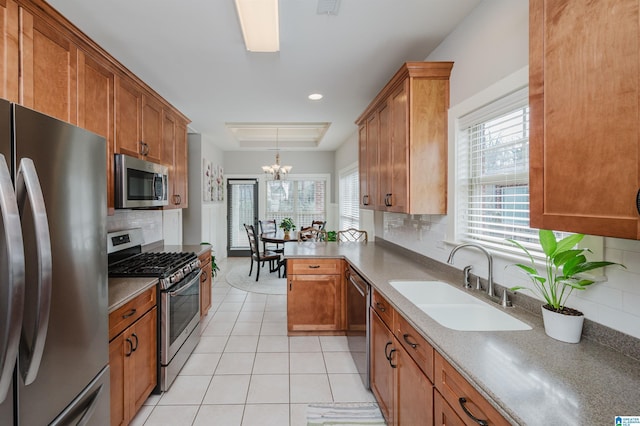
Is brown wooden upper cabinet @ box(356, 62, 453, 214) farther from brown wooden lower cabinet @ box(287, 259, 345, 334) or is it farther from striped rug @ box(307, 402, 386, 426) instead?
striped rug @ box(307, 402, 386, 426)

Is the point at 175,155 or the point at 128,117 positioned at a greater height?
the point at 128,117

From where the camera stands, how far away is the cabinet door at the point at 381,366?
1769 millimetres

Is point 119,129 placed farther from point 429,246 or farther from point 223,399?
point 429,246

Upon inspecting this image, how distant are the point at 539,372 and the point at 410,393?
643 mm

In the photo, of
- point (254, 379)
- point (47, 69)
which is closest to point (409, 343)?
point (254, 379)

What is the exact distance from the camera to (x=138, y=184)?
2.54 m

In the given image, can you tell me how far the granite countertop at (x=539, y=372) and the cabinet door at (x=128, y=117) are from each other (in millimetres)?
2473

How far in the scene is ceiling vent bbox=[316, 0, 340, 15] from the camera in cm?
185

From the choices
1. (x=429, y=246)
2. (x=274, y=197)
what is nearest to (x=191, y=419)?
(x=429, y=246)

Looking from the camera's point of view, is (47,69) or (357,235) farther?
(357,235)

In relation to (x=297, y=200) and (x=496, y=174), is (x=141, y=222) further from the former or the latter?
(x=297, y=200)

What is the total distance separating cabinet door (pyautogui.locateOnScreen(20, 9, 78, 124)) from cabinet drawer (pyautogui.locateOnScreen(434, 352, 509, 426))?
2.33 meters

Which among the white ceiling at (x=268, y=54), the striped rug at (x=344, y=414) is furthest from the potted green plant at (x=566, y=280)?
the white ceiling at (x=268, y=54)

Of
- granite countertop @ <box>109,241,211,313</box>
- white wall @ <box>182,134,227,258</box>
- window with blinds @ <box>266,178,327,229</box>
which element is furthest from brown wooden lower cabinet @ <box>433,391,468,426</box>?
window with blinds @ <box>266,178,327,229</box>
